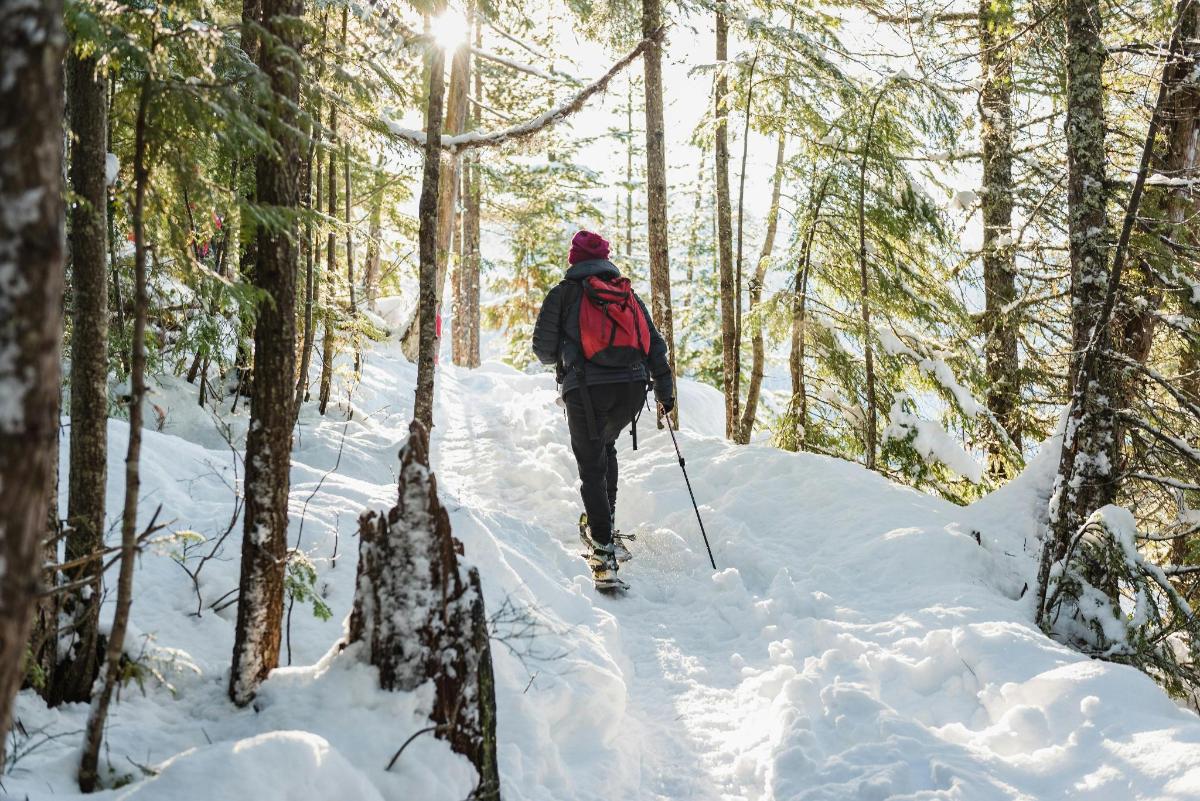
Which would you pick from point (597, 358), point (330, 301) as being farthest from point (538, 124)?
point (597, 358)

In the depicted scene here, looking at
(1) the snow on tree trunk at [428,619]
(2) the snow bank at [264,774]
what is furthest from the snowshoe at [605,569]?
(2) the snow bank at [264,774]

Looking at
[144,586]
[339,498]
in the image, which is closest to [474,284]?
[339,498]

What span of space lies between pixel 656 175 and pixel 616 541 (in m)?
5.76

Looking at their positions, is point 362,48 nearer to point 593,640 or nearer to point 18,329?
point 593,640

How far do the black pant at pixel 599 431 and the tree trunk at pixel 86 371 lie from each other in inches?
136

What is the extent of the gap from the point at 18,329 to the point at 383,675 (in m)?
1.96

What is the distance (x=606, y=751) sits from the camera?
3691 mm

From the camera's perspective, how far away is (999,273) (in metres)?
9.46

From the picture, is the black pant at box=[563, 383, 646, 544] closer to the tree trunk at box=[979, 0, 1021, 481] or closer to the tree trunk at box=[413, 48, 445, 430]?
the tree trunk at box=[413, 48, 445, 430]

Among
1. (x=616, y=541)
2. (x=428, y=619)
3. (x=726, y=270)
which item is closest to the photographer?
(x=428, y=619)

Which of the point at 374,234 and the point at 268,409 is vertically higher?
the point at 374,234

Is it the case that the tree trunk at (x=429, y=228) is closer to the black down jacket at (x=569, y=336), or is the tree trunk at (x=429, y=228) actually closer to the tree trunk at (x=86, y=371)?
the black down jacket at (x=569, y=336)

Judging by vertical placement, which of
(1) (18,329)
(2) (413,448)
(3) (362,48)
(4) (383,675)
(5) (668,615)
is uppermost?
(3) (362,48)

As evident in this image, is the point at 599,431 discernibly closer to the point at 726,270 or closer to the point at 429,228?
the point at 429,228
